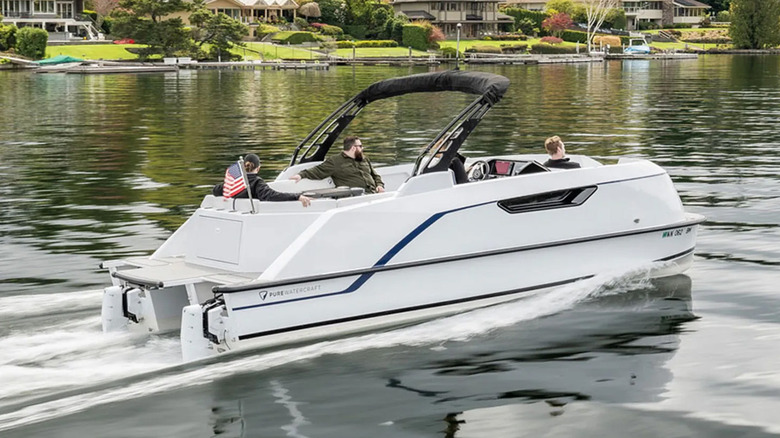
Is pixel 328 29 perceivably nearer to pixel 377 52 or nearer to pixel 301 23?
pixel 301 23

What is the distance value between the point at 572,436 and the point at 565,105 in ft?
128

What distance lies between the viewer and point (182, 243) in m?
10.9

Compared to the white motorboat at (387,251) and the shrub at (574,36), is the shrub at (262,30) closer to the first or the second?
the shrub at (574,36)

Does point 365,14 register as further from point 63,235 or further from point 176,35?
point 63,235

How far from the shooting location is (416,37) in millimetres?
122000

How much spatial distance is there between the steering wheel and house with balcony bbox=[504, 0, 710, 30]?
513ft

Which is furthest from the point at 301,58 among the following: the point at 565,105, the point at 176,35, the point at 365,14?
the point at 565,105

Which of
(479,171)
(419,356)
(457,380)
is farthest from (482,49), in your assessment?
(457,380)

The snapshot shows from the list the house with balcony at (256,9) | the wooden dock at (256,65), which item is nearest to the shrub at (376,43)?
the house with balcony at (256,9)

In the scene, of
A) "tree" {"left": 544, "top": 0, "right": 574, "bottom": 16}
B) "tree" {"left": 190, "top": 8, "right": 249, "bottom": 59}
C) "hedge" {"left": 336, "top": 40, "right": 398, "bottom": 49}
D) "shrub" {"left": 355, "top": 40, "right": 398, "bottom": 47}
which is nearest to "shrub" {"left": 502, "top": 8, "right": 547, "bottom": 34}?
"tree" {"left": 544, "top": 0, "right": 574, "bottom": 16}

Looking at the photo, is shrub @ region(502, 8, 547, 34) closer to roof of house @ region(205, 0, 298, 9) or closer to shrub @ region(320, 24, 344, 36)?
shrub @ region(320, 24, 344, 36)

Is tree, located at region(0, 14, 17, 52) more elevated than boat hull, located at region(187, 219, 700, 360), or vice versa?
tree, located at region(0, 14, 17, 52)

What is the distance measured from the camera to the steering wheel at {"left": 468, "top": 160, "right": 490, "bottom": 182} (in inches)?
498

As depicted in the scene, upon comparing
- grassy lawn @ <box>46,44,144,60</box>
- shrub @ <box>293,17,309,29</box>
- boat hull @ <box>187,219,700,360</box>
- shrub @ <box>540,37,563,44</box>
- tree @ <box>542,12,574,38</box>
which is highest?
tree @ <box>542,12,574,38</box>
